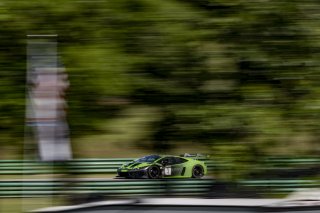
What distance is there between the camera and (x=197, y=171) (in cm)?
431

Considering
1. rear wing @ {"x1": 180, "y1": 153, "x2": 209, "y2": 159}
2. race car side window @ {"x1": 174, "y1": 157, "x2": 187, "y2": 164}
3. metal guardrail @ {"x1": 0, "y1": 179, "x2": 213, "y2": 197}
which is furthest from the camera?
rear wing @ {"x1": 180, "y1": 153, "x2": 209, "y2": 159}

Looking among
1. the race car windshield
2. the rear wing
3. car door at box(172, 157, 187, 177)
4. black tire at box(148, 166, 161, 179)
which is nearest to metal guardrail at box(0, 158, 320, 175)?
the rear wing

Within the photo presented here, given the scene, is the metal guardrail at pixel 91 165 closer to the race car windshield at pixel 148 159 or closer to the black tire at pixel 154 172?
the race car windshield at pixel 148 159

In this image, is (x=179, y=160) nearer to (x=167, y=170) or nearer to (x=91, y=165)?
(x=167, y=170)

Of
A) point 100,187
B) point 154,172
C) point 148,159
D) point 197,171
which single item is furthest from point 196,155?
point 100,187

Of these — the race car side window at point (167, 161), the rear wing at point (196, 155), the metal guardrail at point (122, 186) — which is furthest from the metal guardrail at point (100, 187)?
the rear wing at point (196, 155)

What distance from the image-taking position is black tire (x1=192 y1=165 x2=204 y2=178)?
167 inches

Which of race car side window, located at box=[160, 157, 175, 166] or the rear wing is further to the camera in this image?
the rear wing

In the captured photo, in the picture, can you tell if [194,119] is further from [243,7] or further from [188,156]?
[243,7]

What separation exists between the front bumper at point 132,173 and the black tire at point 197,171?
1.26ft

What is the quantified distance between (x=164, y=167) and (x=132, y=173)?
0.98 feet

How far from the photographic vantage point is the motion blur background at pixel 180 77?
4.19m

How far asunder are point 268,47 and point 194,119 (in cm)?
79

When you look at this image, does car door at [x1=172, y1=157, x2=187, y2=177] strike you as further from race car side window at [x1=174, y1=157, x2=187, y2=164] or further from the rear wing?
the rear wing
